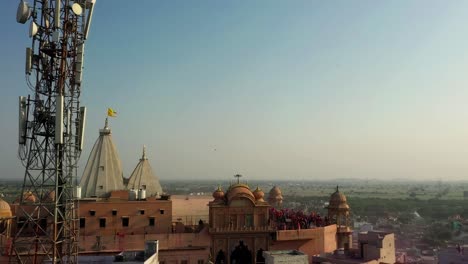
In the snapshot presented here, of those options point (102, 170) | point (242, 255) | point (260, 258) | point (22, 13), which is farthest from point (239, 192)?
point (22, 13)

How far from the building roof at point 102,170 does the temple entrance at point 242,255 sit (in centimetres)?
937

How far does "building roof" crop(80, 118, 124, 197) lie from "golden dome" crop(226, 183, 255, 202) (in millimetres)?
7962

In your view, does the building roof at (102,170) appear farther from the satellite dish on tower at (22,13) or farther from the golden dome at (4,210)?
the satellite dish on tower at (22,13)

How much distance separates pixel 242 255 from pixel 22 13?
2022 centimetres

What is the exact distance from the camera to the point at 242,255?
28.0 meters

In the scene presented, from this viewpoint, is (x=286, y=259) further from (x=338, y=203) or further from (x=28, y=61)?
(x=28, y=61)

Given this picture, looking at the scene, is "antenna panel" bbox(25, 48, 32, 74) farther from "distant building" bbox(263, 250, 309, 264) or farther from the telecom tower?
"distant building" bbox(263, 250, 309, 264)

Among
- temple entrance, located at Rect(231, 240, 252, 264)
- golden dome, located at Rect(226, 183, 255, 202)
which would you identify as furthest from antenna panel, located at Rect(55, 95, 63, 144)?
temple entrance, located at Rect(231, 240, 252, 264)

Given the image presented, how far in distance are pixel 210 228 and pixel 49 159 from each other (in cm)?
1449

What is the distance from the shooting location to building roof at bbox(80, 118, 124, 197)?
2859 centimetres

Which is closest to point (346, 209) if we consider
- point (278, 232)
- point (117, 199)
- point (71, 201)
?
point (278, 232)

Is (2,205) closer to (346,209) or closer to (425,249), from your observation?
(346,209)

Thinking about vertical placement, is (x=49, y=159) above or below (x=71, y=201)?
above

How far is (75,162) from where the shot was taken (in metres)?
15.1
